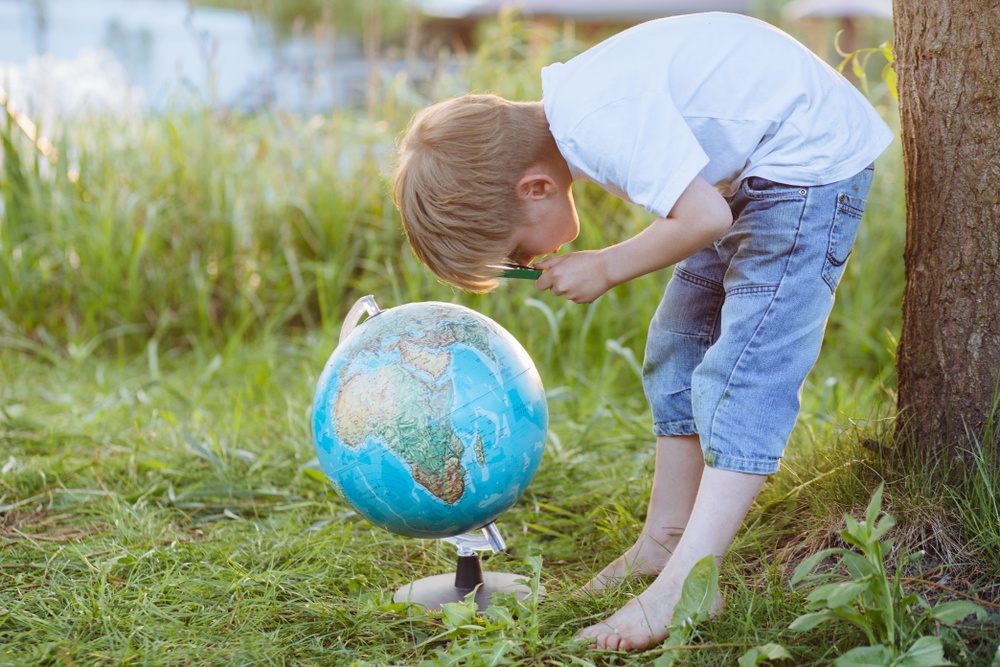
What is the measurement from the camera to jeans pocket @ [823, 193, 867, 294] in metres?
2.17

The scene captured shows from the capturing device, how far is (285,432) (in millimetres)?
3537

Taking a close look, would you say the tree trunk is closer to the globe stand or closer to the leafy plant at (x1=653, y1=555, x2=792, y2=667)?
the leafy plant at (x1=653, y1=555, x2=792, y2=667)

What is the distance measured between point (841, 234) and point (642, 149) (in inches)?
21.0

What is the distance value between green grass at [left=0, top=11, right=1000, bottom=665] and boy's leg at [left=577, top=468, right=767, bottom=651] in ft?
0.25

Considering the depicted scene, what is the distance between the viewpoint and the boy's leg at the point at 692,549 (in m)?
2.14

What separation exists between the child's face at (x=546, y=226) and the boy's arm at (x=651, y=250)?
0.07 metres

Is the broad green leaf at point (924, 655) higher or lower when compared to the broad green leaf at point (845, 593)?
lower

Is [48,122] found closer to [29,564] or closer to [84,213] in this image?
[84,213]

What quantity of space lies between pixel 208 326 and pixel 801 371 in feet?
11.4

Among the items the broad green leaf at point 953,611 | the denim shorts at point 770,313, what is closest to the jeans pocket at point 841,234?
the denim shorts at point 770,313

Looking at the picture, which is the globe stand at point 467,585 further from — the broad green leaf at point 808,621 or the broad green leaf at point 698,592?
the broad green leaf at point 808,621

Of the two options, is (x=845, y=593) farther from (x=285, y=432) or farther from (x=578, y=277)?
(x=285, y=432)

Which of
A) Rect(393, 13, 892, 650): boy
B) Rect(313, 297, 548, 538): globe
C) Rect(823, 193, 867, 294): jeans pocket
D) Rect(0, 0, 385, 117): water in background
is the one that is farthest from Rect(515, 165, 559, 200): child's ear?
Rect(0, 0, 385, 117): water in background

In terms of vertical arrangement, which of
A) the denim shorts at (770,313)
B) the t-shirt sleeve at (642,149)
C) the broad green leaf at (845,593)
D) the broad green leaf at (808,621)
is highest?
the t-shirt sleeve at (642,149)
